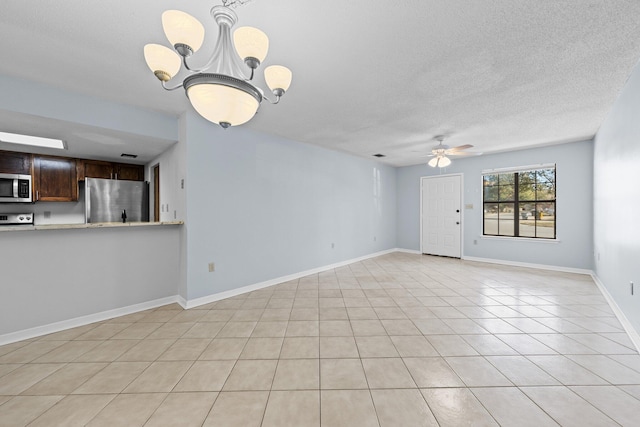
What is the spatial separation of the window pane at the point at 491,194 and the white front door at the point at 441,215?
0.52 meters

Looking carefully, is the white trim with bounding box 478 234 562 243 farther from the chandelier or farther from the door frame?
the door frame

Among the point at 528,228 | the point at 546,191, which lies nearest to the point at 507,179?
the point at 546,191

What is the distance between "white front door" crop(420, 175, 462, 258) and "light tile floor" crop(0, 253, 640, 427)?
2.96 metres

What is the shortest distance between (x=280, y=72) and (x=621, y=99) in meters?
3.61

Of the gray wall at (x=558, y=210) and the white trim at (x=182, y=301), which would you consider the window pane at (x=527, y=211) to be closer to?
the gray wall at (x=558, y=210)

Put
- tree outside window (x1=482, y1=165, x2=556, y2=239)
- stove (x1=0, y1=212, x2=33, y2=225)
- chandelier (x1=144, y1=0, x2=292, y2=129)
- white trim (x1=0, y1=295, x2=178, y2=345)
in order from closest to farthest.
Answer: chandelier (x1=144, y1=0, x2=292, y2=129) < white trim (x1=0, y1=295, x2=178, y2=345) < stove (x1=0, y1=212, x2=33, y2=225) < tree outside window (x1=482, y1=165, x2=556, y2=239)

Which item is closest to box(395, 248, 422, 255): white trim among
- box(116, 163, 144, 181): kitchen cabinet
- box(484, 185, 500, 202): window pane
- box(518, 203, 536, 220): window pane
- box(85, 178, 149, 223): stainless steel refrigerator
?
box(484, 185, 500, 202): window pane

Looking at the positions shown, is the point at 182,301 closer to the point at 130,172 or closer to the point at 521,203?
the point at 130,172

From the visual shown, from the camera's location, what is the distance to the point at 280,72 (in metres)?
1.44

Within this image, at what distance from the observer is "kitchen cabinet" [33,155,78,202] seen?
3939 mm

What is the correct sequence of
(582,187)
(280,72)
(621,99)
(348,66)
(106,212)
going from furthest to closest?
(582,187)
(106,212)
(621,99)
(348,66)
(280,72)

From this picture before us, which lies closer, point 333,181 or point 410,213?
point 333,181

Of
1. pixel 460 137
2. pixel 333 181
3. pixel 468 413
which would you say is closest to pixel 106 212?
pixel 333 181

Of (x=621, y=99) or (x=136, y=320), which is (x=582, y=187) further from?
(x=136, y=320)
